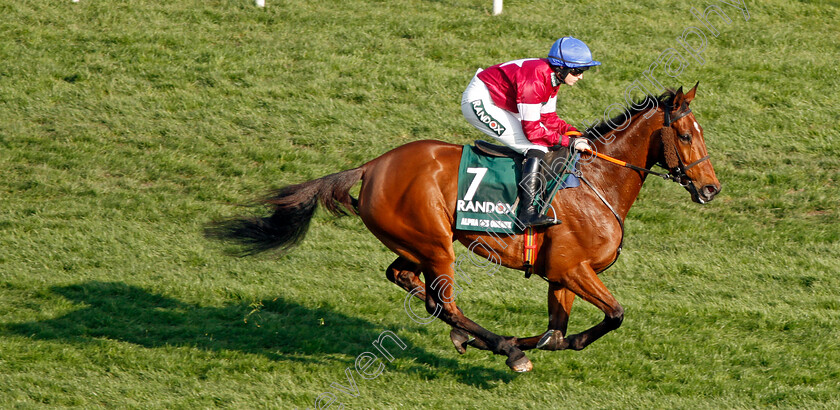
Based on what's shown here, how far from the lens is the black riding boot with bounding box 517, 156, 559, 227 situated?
553 centimetres

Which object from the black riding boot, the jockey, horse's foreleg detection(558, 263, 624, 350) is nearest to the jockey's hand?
the jockey

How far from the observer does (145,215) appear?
8.45 metres

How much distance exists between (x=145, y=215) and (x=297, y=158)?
181 centimetres

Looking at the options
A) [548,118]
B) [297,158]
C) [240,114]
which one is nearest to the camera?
[548,118]

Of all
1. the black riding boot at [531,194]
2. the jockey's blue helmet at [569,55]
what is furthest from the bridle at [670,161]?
the jockey's blue helmet at [569,55]

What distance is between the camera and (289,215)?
615 centimetres

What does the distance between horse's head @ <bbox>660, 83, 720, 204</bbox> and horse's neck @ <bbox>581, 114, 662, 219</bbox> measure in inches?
5.6

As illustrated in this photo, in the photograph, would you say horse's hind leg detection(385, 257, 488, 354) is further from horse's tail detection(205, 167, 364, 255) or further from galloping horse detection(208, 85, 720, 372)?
horse's tail detection(205, 167, 364, 255)

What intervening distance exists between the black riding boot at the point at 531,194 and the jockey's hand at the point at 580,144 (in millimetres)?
316

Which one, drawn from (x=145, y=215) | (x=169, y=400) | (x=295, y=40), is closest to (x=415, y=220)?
(x=169, y=400)

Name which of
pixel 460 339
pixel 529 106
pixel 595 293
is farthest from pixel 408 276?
pixel 529 106

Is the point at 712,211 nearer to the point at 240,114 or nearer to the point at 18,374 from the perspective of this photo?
the point at 240,114

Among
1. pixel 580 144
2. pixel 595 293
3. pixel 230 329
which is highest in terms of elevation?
pixel 580 144

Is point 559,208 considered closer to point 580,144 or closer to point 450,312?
point 580,144
